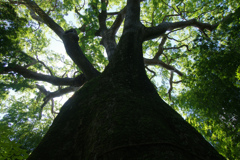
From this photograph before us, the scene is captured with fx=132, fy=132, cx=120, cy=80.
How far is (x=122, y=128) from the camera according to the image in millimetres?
1466

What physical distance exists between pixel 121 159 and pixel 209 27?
9.12 m

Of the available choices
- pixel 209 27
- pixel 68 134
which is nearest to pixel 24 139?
pixel 68 134

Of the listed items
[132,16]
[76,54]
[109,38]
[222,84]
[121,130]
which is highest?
[109,38]

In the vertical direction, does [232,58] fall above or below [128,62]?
below

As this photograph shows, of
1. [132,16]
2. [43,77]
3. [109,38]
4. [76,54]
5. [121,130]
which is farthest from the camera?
[109,38]

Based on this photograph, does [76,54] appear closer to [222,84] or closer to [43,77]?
[43,77]

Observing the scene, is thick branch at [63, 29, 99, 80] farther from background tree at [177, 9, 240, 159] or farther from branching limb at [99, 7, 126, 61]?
background tree at [177, 9, 240, 159]

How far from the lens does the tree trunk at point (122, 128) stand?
126 centimetres

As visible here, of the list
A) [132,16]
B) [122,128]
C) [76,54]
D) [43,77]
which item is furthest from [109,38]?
[122,128]

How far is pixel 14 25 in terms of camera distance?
5031 millimetres

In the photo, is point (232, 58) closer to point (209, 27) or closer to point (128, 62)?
point (128, 62)

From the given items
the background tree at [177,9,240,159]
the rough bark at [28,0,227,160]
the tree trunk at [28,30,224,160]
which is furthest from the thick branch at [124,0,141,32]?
the background tree at [177,9,240,159]

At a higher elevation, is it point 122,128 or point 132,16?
point 132,16

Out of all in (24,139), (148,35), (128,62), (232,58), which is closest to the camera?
(128,62)
